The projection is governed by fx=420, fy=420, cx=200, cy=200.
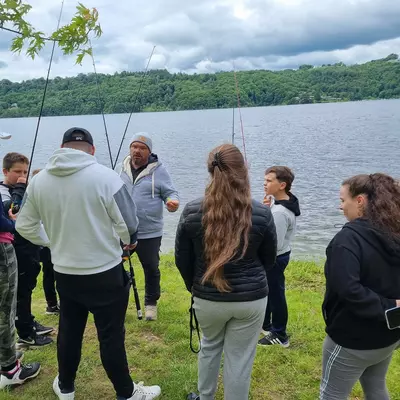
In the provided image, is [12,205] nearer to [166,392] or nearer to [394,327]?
[166,392]

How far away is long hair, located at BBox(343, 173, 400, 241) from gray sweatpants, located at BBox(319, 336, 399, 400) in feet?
2.53

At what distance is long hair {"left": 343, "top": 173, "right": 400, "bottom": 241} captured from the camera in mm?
2547

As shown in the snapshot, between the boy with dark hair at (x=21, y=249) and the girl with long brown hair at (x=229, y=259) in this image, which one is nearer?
the girl with long brown hair at (x=229, y=259)

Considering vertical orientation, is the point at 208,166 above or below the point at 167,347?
above

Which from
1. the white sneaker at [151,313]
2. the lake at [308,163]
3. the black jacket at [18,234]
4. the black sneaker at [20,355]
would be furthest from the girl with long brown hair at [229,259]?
the lake at [308,163]

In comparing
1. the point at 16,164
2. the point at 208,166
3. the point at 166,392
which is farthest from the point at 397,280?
the point at 16,164

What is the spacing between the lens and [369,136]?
37.6 m

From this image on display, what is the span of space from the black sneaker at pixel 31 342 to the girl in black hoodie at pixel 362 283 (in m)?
3.16

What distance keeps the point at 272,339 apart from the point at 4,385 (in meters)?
2.70

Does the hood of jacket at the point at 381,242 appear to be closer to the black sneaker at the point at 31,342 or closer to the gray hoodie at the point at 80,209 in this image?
the gray hoodie at the point at 80,209

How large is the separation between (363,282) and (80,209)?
195 cm

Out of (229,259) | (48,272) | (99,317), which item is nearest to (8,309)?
(99,317)

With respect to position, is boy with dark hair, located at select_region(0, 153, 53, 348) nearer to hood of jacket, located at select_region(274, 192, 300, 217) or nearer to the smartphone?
hood of jacket, located at select_region(274, 192, 300, 217)

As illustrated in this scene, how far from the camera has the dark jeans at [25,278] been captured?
428 cm
